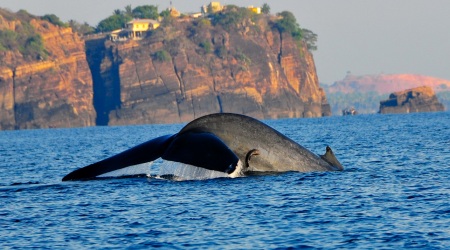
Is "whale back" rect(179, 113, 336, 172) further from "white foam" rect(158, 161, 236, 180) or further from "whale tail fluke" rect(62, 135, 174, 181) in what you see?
→ "white foam" rect(158, 161, 236, 180)

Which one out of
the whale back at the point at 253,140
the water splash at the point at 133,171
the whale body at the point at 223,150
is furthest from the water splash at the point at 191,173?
the whale back at the point at 253,140

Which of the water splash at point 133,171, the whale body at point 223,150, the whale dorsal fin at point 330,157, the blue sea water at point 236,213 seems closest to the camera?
the blue sea water at point 236,213

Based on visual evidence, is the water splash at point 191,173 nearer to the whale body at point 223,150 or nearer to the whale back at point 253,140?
the whale body at point 223,150

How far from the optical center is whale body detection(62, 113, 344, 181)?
23.0 m

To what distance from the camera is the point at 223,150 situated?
22.8m

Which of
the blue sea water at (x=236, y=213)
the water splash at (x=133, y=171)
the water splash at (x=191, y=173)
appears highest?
the water splash at (x=133, y=171)

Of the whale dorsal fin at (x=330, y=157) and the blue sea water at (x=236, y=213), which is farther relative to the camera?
the whale dorsal fin at (x=330, y=157)

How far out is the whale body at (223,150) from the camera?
22969 mm

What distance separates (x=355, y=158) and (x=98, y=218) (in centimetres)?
2232

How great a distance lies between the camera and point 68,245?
63.8 ft

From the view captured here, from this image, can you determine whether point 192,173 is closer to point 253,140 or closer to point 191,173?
point 191,173

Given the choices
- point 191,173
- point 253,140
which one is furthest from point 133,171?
point 253,140

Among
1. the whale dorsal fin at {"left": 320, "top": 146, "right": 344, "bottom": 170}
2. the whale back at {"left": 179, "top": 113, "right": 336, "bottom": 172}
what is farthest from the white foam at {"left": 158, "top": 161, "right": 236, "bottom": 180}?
the whale dorsal fin at {"left": 320, "top": 146, "right": 344, "bottom": 170}

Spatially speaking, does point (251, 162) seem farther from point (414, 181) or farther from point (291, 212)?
point (414, 181)
